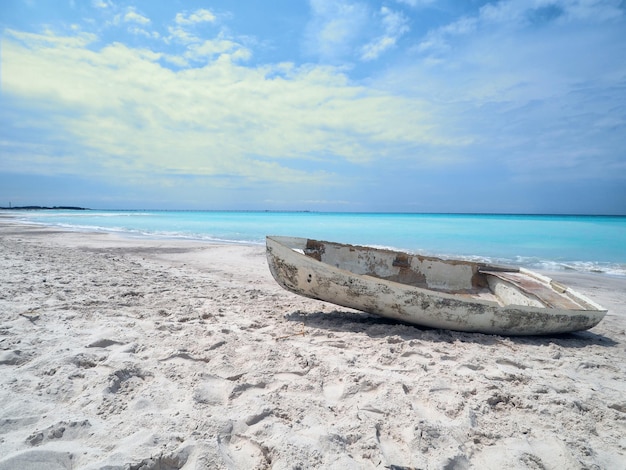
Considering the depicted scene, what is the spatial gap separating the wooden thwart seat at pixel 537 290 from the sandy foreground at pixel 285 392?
0.43 metres

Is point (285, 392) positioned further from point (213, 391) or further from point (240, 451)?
point (240, 451)

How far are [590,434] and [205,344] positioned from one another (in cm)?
317

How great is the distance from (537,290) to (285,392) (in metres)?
4.36

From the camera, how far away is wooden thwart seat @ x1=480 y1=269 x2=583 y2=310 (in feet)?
15.5

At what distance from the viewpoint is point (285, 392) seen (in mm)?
2660

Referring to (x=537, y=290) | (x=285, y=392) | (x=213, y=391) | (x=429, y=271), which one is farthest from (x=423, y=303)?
(x=213, y=391)

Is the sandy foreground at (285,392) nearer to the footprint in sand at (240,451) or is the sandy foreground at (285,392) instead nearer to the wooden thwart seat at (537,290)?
the footprint in sand at (240,451)

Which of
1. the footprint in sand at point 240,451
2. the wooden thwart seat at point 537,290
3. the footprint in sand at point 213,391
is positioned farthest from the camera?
the wooden thwart seat at point 537,290

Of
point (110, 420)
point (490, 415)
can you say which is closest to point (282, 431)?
point (110, 420)

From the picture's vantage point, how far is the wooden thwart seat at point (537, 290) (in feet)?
15.5

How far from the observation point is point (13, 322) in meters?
3.62

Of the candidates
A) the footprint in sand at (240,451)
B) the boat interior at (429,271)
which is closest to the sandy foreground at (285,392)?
the footprint in sand at (240,451)

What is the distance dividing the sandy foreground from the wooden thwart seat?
17.0 inches

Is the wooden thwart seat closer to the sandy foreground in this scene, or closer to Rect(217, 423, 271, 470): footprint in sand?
the sandy foreground
